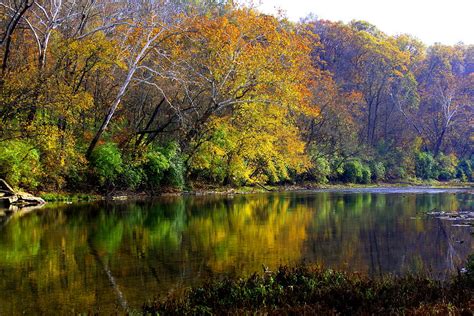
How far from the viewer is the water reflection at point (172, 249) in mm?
9016

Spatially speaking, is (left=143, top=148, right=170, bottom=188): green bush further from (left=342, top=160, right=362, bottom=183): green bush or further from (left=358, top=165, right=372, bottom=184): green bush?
(left=358, top=165, right=372, bottom=184): green bush

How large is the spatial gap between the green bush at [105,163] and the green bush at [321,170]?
24.7 meters

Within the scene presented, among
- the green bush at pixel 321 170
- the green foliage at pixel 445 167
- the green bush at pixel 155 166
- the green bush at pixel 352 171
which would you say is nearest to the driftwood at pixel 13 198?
the green bush at pixel 155 166

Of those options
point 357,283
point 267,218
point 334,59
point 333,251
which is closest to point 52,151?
point 267,218

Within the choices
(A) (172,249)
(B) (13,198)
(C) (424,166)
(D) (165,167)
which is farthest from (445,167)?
(A) (172,249)

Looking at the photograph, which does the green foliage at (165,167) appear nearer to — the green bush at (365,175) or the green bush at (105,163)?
the green bush at (105,163)

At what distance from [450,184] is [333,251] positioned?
53.3 metres

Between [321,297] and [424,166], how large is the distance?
63.3 m

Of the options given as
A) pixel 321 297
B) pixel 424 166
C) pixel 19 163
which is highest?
pixel 19 163

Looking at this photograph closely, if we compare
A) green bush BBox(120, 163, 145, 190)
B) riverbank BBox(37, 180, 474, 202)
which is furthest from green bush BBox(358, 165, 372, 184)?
green bush BBox(120, 163, 145, 190)

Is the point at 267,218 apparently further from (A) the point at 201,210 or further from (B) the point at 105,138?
(B) the point at 105,138

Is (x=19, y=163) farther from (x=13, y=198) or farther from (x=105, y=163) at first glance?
(x=105, y=163)

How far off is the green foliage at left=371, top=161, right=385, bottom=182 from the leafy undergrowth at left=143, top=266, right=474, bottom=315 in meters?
53.5

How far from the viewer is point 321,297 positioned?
7383 millimetres
